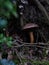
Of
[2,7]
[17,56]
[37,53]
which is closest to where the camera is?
[2,7]

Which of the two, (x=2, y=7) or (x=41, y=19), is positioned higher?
(x=2, y=7)

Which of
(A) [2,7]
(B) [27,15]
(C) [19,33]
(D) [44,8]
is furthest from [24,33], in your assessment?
(A) [2,7]

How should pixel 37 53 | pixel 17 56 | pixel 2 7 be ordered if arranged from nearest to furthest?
pixel 2 7, pixel 17 56, pixel 37 53

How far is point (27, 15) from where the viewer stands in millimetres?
Answer: 3414

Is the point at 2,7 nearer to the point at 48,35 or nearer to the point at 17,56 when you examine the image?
the point at 17,56

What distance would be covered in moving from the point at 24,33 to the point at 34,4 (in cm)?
49

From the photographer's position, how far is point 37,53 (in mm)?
3070

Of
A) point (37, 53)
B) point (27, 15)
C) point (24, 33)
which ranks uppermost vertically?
point (27, 15)

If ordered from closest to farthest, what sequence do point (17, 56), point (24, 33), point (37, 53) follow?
1. point (17, 56)
2. point (37, 53)
3. point (24, 33)

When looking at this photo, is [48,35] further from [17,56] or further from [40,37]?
[17,56]

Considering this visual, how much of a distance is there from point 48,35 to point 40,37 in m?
0.15

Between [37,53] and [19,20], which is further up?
[19,20]

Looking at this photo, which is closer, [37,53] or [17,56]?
[17,56]

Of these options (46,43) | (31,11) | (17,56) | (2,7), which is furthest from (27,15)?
(2,7)
